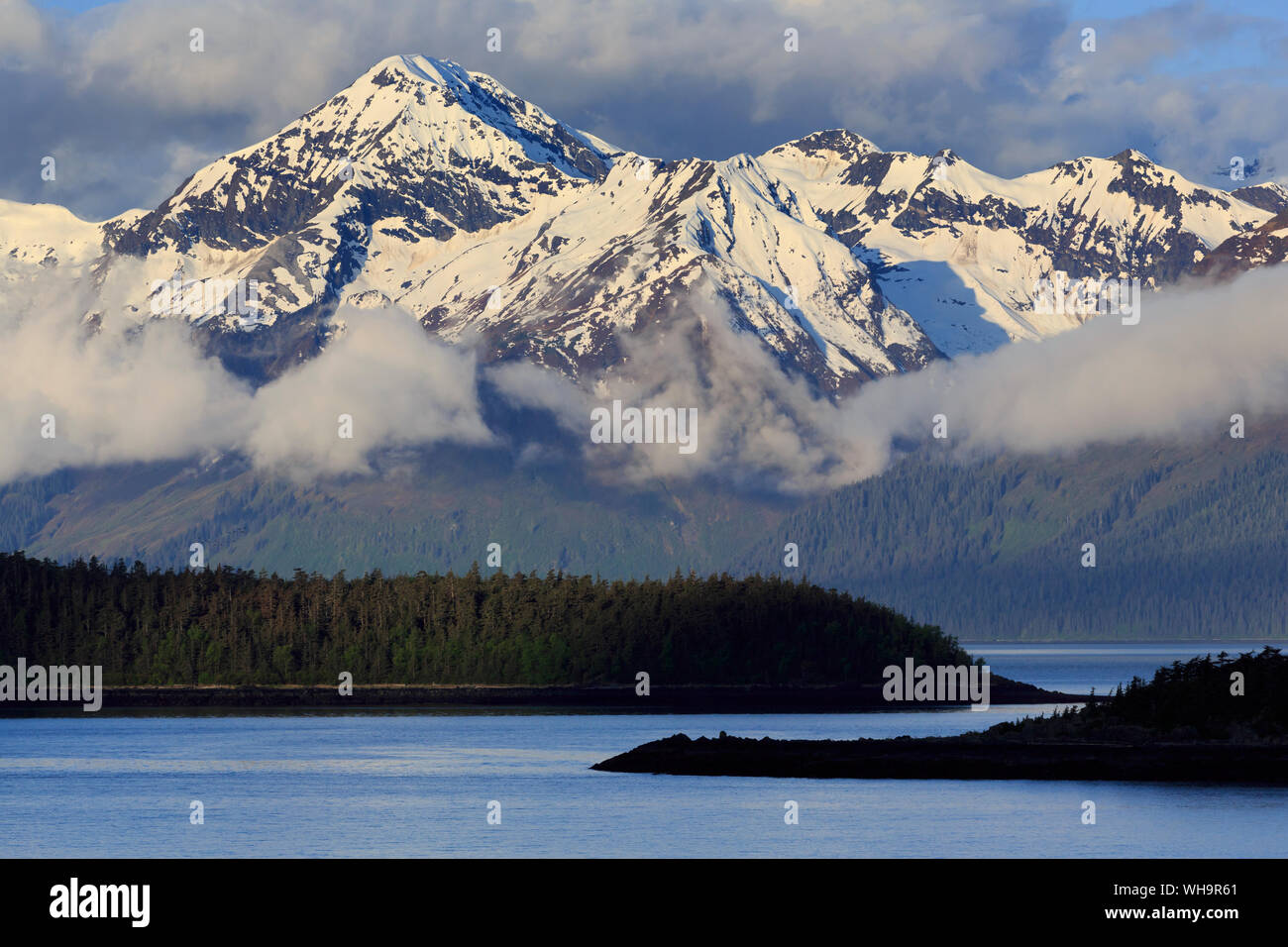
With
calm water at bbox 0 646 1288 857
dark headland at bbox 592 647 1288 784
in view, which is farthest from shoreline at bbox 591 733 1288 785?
calm water at bbox 0 646 1288 857

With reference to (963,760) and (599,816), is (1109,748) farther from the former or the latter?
(599,816)

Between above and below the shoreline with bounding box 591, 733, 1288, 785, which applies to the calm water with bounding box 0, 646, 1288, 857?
below

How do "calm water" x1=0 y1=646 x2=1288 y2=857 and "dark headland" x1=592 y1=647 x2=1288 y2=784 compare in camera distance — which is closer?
"calm water" x1=0 y1=646 x2=1288 y2=857

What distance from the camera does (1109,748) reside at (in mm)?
166000

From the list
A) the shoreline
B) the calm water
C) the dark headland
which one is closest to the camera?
the calm water

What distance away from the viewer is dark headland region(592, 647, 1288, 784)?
159 m

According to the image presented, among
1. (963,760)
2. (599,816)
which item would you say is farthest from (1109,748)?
(599,816)

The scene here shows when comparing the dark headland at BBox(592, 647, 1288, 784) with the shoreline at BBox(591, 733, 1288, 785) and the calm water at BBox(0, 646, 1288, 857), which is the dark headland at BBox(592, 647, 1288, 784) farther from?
the calm water at BBox(0, 646, 1288, 857)
